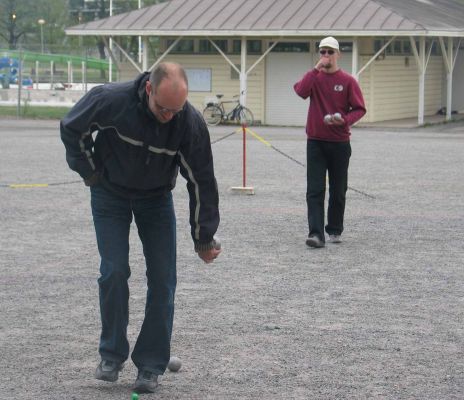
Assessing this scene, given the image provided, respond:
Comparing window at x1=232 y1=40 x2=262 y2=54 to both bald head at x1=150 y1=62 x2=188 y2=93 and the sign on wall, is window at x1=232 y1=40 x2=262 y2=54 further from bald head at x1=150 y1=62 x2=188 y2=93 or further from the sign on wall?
bald head at x1=150 y1=62 x2=188 y2=93

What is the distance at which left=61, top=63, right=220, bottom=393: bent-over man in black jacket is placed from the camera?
19.3ft

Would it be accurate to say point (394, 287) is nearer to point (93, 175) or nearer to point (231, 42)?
point (93, 175)

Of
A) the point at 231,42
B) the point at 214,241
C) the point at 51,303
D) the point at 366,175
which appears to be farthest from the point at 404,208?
the point at 231,42

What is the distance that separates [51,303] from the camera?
838cm

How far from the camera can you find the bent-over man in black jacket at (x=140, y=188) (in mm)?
5875

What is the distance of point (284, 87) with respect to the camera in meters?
Answer: 36.5

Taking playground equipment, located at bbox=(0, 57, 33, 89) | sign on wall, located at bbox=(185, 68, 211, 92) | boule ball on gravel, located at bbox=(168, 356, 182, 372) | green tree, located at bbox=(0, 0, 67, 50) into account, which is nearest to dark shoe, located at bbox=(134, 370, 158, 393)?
boule ball on gravel, located at bbox=(168, 356, 182, 372)

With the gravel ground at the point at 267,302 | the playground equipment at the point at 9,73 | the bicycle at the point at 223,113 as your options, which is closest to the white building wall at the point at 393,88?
the bicycle at the point at 223,113

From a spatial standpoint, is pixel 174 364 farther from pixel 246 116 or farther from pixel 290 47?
pixel 290 47

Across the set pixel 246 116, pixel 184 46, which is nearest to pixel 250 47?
A: pixel 184 46

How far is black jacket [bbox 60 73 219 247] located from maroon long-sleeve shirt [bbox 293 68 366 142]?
4878 millimetres

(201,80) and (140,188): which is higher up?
(140,188)

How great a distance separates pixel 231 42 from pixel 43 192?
21.6 meters

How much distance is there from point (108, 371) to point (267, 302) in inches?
98.6
